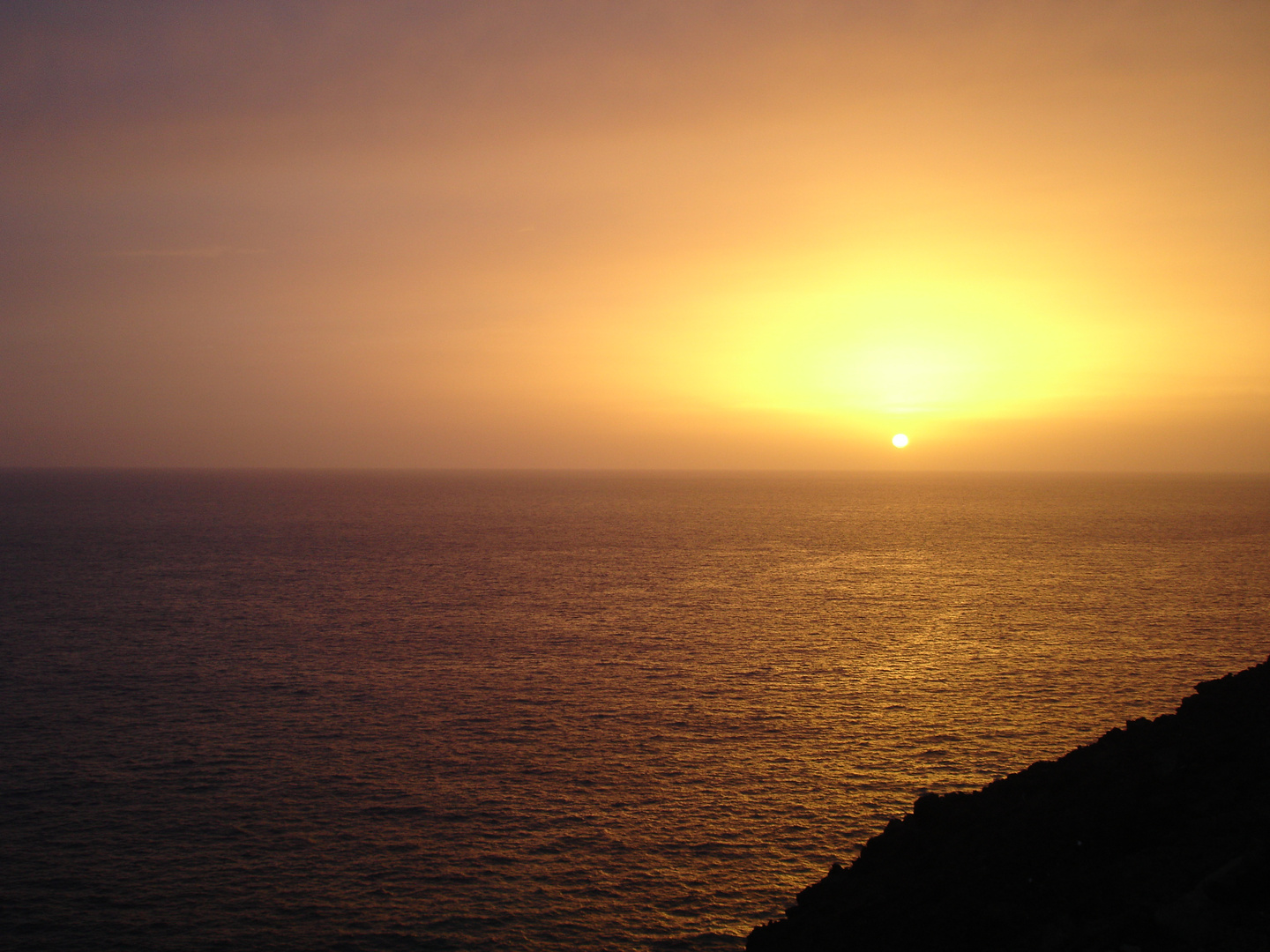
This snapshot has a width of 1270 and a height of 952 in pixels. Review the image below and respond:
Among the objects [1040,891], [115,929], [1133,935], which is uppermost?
[1133,935]

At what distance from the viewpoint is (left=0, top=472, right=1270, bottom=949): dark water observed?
28.1 m

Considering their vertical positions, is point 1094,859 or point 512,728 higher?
point 1094,859

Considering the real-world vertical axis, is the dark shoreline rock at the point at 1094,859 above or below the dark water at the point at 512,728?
above

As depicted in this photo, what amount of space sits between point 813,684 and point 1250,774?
120 ft

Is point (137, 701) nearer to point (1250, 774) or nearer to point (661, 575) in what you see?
point (1250, 774)

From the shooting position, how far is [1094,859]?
16625 millimetres

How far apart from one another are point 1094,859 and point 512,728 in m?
32.3

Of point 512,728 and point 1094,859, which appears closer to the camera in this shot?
point 1094,859

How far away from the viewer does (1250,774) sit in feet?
56.3

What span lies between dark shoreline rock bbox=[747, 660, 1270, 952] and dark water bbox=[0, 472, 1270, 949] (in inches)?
338

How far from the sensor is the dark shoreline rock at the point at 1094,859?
12.7 metres

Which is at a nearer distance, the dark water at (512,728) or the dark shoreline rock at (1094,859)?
the dark shoreline rock at (1094,859)

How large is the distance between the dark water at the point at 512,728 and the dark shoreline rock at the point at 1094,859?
8589mm

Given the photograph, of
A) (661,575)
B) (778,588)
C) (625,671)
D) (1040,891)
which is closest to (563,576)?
(661,575)
